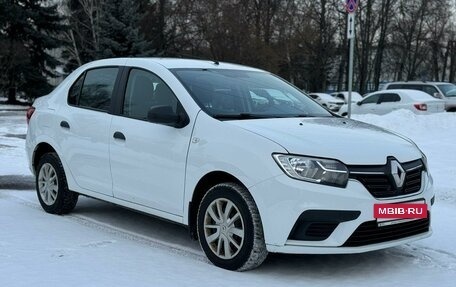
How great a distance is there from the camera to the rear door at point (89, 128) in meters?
5.62

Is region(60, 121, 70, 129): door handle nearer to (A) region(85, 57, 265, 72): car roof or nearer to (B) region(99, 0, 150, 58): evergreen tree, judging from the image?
(A) region(85, 57, 265, 72): car roof

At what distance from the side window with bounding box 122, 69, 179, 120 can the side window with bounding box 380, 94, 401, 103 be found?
15.6 metres

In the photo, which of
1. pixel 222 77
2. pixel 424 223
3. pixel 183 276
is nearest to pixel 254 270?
pixel 183 276

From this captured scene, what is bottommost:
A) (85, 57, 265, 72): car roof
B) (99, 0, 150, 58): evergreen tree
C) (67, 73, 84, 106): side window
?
(67, 73, 84, 106): side window

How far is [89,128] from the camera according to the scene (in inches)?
228

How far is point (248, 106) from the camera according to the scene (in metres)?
5.16

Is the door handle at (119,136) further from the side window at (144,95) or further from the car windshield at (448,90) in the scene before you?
the car windshield at (448,90)

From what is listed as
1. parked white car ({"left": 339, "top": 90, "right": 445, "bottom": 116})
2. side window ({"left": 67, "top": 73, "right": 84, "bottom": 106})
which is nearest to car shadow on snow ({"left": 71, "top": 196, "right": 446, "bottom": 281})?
side window ({"left": 67, "top": 73, "right": 84, "bottom": 106})

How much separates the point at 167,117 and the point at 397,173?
1895mm

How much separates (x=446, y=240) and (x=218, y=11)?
112ft

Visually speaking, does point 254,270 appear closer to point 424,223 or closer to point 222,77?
point 424,223

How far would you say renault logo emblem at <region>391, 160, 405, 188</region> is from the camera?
4.28 meters

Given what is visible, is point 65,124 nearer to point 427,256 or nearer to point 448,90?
point 427,256

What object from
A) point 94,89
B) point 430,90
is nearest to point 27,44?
point 430,90
